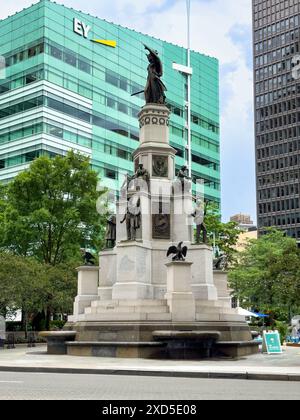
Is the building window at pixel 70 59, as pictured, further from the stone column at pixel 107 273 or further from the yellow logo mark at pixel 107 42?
the stone column at pixel 107 273

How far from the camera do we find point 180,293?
25172 mm

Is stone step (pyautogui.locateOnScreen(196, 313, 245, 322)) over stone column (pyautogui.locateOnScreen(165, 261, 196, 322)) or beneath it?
beneath

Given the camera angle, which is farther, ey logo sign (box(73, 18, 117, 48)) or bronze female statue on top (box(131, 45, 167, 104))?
ey logo sign (box(73, 18, 117, 48))

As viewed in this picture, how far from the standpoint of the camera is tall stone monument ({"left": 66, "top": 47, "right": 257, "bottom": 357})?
79.4ft

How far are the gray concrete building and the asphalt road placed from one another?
11532 cm

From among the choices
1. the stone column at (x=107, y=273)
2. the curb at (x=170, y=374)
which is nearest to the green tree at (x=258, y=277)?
the stone column at (x=107, y=273)

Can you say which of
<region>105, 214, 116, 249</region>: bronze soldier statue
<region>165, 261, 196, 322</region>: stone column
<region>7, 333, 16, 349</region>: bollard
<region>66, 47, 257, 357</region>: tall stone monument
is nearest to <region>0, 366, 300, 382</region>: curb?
<region>66, 47, 257, 357</region>: tall stone monument

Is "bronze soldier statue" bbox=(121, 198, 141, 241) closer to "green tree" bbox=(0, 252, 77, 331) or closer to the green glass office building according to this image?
"green tree" bbox=(0, 252, 77, 331)

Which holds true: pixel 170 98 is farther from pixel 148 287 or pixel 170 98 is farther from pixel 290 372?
pixel 290 372

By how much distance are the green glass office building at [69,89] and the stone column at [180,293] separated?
5143 centimetres

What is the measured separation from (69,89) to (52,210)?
39213mm

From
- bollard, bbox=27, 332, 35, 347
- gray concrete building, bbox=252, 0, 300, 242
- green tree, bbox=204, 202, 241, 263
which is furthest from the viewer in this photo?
gray concrete building, bbox=252, 0, 300, 242

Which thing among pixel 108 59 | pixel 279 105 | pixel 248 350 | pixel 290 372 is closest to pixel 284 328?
pixel 248 350

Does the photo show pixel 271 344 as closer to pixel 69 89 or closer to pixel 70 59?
pixel 69 89
